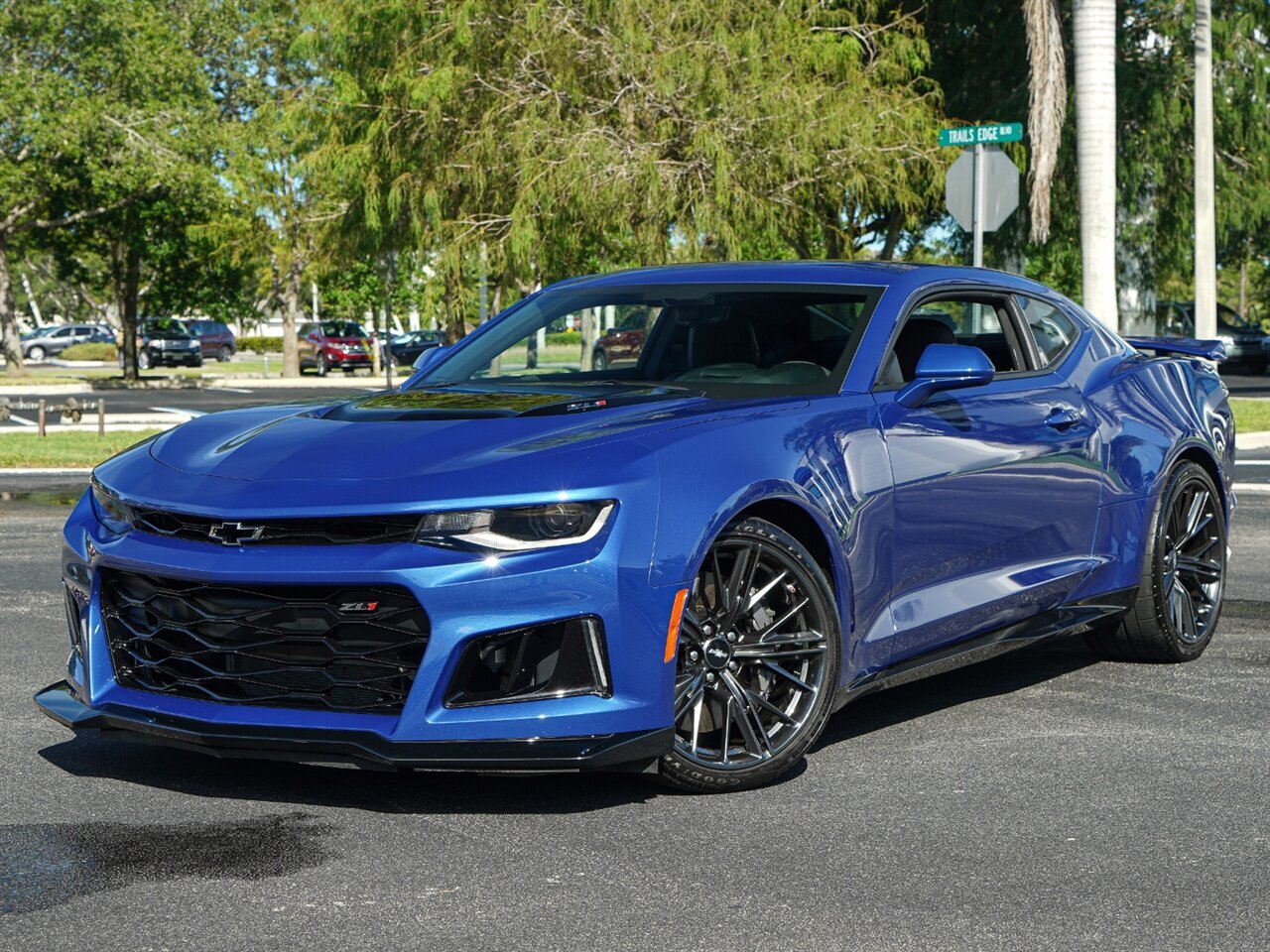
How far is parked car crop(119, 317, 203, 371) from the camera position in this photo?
61188mm

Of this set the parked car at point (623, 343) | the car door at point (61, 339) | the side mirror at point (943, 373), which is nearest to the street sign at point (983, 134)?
the parked car at point (623, 343)

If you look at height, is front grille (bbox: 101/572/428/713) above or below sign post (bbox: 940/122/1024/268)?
below

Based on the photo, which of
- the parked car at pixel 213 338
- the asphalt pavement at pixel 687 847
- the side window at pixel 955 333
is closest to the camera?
the asphalt pavement at pixel 687 847

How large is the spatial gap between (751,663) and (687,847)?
74 cm

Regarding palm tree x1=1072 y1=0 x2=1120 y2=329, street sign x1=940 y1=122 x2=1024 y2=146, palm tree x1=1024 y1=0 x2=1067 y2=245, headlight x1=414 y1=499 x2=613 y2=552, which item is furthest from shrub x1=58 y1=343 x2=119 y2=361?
headlight x1=414 y1=499 x2=613 y2=552

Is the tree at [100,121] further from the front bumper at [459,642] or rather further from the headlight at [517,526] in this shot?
the headlight at [517,526]

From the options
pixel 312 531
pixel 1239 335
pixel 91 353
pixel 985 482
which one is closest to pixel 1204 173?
pixel 985 482

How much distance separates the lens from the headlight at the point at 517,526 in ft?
15.1

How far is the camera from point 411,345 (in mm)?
63250

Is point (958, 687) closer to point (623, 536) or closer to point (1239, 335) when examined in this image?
point (623, 536)

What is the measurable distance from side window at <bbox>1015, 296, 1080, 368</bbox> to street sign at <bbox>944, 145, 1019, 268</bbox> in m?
9.58

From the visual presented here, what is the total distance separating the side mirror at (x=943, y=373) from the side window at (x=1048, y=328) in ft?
3.30

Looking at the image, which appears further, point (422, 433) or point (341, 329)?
point (341, 329)

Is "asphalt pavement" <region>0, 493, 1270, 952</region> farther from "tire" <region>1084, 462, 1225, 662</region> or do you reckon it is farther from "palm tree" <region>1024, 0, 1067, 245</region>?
"palm tree" <region>1024, 0, 1067, 245</region>
